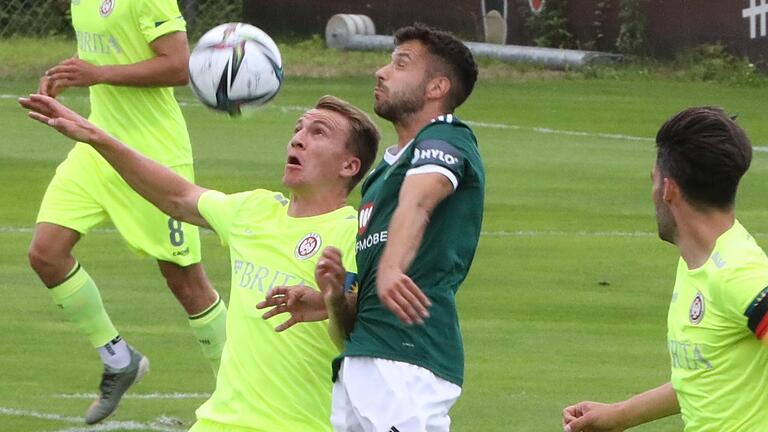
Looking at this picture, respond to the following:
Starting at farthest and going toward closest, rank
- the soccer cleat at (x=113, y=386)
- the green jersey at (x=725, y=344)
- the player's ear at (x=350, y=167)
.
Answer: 1. the soccer cleat at (x=113, y=386)
2. the player's ear at (x=350, y=167)
3. the green jersey at (x=725, y=344)

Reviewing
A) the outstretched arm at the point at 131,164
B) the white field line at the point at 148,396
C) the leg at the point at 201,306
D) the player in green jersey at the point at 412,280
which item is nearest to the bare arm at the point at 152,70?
the leg at the point at 201,306

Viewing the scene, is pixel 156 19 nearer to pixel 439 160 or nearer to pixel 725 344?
pixel 439 160

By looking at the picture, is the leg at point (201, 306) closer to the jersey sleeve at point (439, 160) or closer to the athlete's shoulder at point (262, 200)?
the athlete's shoulder at point (262, 200)

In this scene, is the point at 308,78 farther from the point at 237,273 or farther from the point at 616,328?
the point at 237,273

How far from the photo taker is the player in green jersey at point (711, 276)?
4.75 m

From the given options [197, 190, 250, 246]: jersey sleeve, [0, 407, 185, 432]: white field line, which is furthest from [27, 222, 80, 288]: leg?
[197, 190, 250, 246]: jersey sleeve

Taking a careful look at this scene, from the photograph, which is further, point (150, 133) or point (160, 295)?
point (160, 295)

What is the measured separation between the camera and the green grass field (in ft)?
30.7

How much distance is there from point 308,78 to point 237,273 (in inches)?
859

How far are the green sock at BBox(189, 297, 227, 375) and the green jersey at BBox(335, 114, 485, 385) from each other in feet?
9.92

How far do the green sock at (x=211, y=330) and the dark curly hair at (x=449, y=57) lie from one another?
3.02 meters

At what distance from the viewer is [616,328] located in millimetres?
11219

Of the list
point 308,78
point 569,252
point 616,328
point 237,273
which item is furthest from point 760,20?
point 237,273

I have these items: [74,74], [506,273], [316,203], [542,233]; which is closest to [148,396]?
[74,74]
